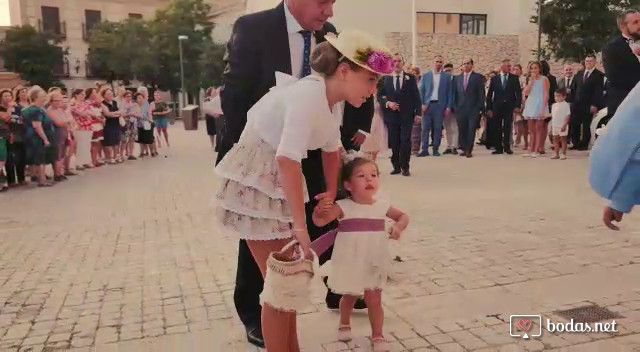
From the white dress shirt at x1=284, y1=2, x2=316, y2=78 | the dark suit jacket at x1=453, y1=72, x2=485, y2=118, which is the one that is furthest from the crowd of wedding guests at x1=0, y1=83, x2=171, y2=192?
the white dress shirt at x1=284, y1=2, x2=316, y2=78

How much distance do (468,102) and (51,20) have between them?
50516 millimetres

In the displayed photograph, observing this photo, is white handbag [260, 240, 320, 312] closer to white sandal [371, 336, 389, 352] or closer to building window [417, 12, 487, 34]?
white sandal [371, 336, 389, 352]

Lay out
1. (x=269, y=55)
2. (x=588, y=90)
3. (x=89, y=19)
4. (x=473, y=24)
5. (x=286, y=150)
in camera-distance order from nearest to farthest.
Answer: (x=286, y=150) → (x=269, y=55) → (x=588, y=90) → (x=473, y=24) → (x=89, y=19)

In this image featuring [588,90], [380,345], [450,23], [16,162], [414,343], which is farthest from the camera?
[450,23]

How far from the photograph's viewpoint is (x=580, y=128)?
1369cm

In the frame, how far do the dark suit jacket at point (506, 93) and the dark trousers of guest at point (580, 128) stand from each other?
132 centimetres

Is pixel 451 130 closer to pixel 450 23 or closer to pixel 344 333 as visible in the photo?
pixel 344 333

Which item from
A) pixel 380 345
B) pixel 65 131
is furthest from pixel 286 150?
pixel 65 131

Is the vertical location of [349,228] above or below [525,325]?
above

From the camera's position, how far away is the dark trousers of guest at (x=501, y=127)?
43.3ft

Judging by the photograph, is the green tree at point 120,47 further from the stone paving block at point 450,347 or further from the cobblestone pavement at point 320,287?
the stone paving block at point 450,347

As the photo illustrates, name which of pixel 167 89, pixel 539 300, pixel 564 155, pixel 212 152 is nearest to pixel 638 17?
pixel 539 300

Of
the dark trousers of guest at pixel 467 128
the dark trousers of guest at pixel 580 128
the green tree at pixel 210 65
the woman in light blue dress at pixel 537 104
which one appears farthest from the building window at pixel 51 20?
the dark trousers of guest at pixel 580 128

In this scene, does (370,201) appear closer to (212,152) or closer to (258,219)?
(258,219)
